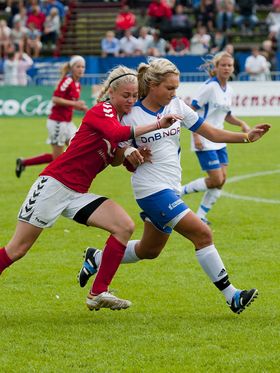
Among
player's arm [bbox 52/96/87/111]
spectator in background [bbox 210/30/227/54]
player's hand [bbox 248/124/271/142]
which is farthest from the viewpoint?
spectator in background [bbox 210/30/227/54]

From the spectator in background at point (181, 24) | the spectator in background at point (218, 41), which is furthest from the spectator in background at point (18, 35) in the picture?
the spectator in background at point (218, 41)

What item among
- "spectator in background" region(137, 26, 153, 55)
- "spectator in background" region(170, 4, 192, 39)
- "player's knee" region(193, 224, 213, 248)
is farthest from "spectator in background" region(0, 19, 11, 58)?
"player's knee" region(193, 224, 213, 248)

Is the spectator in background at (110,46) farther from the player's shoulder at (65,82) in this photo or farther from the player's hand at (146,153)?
the player's hand at (146,153)

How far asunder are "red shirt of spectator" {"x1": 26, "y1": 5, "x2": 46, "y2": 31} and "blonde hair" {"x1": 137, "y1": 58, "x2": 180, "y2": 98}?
94.2 feet

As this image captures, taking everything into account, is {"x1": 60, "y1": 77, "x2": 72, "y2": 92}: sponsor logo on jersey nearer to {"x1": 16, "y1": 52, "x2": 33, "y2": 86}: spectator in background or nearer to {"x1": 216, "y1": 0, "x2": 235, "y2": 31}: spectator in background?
{"x1": 16, "y1": 52, "x2": 33, "y2": 86}: spectator in background

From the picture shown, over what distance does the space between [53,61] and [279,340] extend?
26151 millimetres

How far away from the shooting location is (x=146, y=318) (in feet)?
23.8

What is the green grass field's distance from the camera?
6090 mm

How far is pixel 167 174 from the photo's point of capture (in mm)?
7293

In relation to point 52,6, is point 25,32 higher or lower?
lower

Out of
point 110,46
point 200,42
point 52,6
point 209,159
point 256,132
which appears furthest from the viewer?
point 52,6

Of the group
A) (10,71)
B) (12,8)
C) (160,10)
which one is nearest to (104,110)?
(10,71)

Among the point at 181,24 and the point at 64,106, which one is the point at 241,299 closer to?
the point at 64,106

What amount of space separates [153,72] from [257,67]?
75.9 feet
